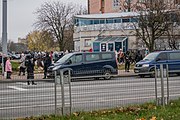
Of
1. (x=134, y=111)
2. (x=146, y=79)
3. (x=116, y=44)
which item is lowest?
(x=134, y=111)

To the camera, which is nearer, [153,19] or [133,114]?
[133,114]

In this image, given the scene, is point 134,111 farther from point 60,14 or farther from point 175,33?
point 60,14

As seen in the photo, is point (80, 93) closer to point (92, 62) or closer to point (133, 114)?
Result: point (133, 114)

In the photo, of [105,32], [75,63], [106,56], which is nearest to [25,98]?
[75,63]

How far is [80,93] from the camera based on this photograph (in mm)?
9945

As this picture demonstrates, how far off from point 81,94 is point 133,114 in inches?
59.1

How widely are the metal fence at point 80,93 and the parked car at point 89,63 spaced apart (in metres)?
13.2

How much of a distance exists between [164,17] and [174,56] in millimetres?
14781

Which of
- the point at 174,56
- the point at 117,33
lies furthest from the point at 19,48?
the point at 174,56

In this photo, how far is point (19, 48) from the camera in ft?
446

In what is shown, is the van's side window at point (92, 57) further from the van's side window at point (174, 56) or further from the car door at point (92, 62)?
the van's side window at point (174, 56)

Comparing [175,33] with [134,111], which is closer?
[134,111]

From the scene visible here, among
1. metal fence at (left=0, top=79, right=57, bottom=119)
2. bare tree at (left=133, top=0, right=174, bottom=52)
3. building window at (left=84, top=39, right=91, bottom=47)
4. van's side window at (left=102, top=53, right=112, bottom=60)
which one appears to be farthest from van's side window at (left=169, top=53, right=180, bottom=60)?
building window at (left=84, top=39, right=91, bottom=47)

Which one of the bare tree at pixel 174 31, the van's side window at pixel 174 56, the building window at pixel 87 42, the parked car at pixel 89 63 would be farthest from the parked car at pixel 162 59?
the building window at pixel 87 42
